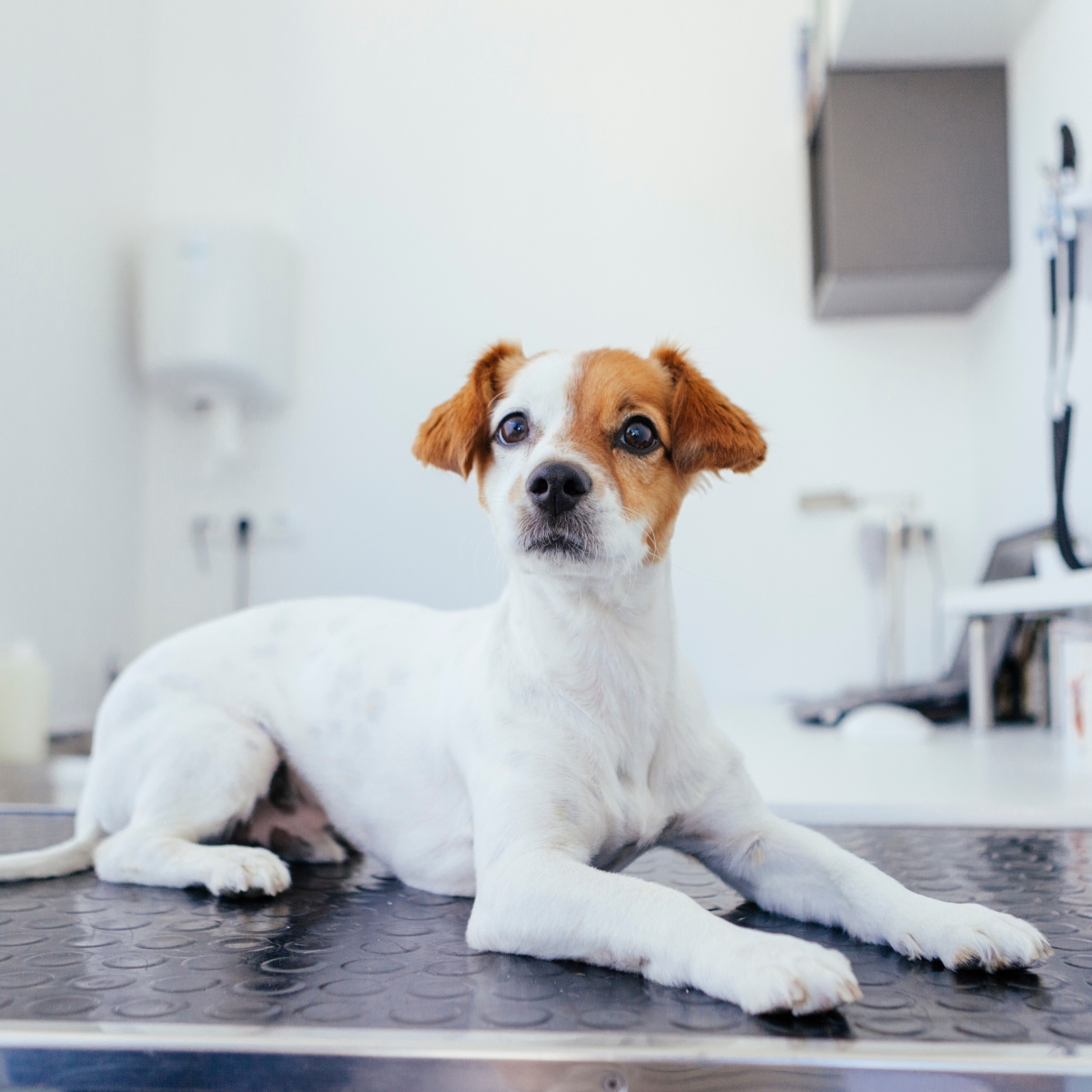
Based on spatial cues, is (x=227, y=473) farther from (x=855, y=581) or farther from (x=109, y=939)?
(x=109, y=939)

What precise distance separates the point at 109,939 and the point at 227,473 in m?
2.35

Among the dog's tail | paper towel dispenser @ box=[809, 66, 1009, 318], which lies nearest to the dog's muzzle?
the dog's tail

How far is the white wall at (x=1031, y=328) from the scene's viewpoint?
1.93 meters

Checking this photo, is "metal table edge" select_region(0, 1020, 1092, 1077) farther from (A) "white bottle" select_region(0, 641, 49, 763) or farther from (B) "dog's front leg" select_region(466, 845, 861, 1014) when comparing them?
(A) "white bottle" select_region(0, 641, 49, 763)

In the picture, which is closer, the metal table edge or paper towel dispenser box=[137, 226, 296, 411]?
the metal table edge

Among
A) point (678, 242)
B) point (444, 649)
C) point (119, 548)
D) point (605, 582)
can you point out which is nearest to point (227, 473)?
point (119, 548)

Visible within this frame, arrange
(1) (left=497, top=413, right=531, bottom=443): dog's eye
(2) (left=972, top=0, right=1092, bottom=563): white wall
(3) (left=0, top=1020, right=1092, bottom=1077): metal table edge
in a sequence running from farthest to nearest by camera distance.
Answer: (2) (left=972, top=0, right=1092, bottom=563): white wall → (1) (left=497, top=413, right=531, bottom=443): dog's eye → (3) (left=0, top=1020, right=1092, bottom=1077): metal table edge

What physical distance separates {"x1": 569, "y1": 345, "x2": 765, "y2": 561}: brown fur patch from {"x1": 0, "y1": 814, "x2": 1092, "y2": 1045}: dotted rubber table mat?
40 cm

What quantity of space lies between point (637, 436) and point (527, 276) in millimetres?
2131

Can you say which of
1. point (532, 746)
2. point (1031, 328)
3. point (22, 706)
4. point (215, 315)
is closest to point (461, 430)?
point (532, 746)

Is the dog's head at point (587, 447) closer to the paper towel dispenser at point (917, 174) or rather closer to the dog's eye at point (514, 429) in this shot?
the dog's eye at point (514, 429)

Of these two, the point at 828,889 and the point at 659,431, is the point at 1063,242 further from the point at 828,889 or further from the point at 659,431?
the point at 828,889

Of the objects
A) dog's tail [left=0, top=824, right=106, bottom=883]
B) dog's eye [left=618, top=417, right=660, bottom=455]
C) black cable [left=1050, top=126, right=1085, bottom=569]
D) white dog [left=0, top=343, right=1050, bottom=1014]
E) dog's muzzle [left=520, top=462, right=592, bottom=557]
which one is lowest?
dog's tail [left=0, top=824, right=106, bottom=883]

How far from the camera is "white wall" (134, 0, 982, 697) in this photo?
284 cm
